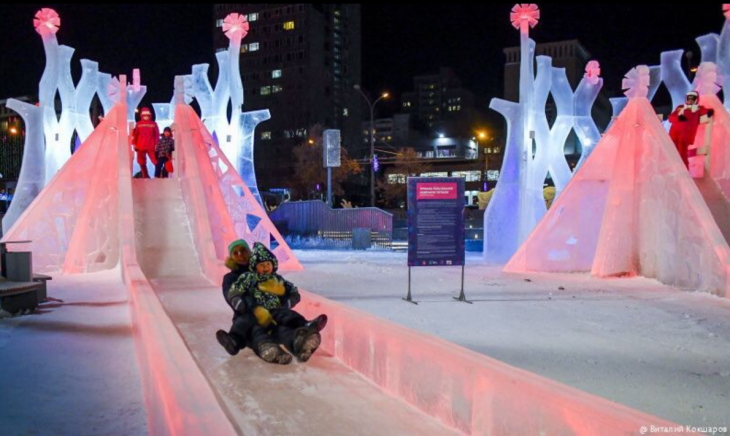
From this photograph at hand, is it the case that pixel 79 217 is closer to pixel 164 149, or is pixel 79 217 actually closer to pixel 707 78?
pixel 164 149

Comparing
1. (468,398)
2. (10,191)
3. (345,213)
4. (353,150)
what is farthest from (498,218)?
(353,150)

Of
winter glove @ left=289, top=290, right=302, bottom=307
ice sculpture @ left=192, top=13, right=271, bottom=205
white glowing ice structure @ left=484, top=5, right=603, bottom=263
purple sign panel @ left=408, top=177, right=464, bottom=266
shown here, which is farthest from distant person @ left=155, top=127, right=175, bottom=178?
winter glove @ left=289, top=290, right=302, bottom=307

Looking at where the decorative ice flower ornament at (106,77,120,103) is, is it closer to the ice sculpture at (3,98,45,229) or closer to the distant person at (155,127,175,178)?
the ice sculpture at (3,98,45,229)

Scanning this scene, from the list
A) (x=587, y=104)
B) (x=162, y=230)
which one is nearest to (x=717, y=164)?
(x=587, y=104)

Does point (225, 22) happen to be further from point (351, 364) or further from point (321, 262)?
point (351, 364)

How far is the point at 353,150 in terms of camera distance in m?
85.2

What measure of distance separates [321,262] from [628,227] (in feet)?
30.1

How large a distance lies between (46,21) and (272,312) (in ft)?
60.5

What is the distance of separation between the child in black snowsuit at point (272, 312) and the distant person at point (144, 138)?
13269 millimetres

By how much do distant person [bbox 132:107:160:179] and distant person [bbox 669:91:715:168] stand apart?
47.1 ft

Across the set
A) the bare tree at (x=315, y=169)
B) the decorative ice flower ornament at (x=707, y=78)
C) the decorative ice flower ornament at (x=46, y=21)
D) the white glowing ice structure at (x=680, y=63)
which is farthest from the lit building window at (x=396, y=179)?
the decorative ice flower ornament at (x=707, y=78)

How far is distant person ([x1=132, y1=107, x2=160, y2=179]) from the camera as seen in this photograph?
60.9 ft

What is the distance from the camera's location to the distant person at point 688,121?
49.7 ft

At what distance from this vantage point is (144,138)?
18.6 m
